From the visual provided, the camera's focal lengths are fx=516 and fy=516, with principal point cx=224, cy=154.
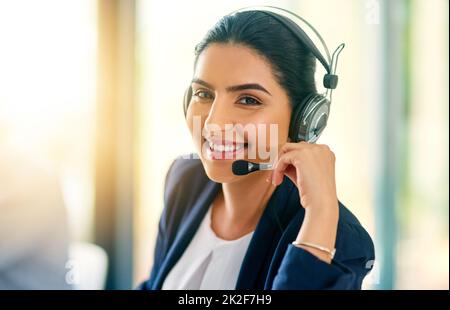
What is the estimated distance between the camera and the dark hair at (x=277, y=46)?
87 cm

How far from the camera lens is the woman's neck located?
963 millimetres

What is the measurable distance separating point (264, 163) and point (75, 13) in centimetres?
57

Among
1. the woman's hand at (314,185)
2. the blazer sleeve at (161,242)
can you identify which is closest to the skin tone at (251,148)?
the woman's hand at (314,185)

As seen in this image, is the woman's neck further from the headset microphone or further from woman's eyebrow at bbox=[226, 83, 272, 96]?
woman's eyebrow at bbox=[226, 83, 272, 96]

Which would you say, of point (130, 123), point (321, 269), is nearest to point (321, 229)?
point (321, 269)

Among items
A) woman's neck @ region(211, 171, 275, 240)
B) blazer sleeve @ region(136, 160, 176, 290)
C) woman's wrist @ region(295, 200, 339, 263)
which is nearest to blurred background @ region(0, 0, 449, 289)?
blazer sleeve @ region(136, 160, 176, 290)

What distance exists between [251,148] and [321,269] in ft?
0.83

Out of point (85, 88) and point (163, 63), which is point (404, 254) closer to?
point (163, 63)

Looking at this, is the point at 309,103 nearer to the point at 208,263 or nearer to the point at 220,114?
the point at 220,114

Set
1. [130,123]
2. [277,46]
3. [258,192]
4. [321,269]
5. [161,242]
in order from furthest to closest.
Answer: [130,123]
[161,242]
[258,192]
[277,46]
[321,269]

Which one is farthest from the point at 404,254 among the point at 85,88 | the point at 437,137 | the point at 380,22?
the point at 85,88

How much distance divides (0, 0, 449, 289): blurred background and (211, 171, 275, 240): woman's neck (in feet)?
0.60

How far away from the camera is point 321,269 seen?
30.3 inches

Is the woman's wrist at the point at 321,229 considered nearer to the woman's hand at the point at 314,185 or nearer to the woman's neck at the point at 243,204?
the woman's hand at the point at 314,185
